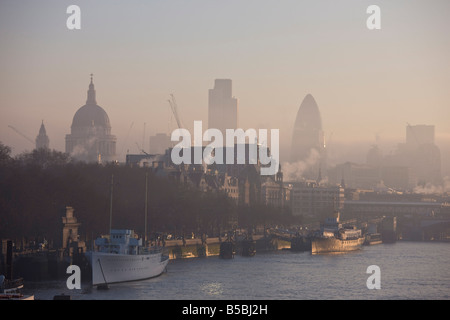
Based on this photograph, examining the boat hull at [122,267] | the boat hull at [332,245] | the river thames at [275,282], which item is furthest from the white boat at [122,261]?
the boat hull at [332,245]

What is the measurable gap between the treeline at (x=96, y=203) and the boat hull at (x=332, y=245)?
14672 mm

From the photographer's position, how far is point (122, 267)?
85500 millimetres

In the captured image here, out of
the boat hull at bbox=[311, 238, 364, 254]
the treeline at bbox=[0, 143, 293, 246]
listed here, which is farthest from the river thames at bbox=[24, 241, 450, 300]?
the boat hull at bbox=[311, 238, 364, 254]

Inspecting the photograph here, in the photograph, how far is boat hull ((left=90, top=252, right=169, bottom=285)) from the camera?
82.5 meters

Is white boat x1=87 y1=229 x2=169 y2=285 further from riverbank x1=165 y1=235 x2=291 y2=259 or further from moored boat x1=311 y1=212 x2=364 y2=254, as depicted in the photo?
moored boat x1=311 y1=212 x2=364 y2=254

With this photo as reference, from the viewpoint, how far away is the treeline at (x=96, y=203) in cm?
10038

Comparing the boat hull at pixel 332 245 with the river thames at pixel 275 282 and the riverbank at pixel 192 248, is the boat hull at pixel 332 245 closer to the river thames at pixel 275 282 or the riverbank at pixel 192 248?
the riverbank at pixel 192 248

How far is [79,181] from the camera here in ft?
389

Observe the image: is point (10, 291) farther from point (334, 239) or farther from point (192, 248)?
point (334, 239)

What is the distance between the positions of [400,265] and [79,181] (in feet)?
130

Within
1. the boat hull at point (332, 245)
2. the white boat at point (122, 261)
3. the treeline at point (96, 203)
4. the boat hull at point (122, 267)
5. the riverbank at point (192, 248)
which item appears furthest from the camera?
the boat hull at point (332, 245)

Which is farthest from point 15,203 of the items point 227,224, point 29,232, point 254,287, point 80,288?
point 227,224

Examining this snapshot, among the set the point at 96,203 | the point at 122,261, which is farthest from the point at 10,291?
the point at 96,203
